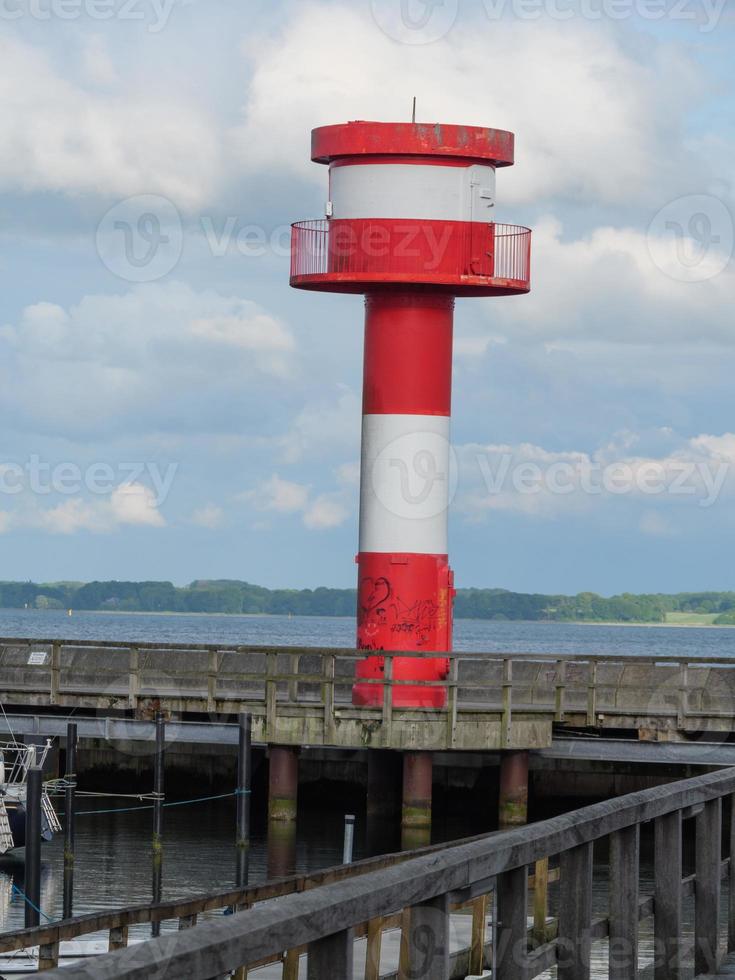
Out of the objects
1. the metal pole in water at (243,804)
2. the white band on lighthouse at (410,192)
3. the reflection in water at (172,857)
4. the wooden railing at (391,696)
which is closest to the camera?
the metal pole in water at (243,804)

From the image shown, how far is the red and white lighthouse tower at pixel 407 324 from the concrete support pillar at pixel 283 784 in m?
1.12

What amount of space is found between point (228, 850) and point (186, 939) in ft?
60.4

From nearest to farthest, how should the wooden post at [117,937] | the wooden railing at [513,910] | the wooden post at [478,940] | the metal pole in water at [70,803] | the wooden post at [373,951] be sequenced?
→ 1. the wooden railing at [513,910]
2. the wooden post at [373,951]
3. the wooden post at [478,940]
4. the wooden post at [117,937]
5. the metal pole in water at [70,803]

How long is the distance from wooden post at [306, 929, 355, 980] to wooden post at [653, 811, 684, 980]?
2.84 m

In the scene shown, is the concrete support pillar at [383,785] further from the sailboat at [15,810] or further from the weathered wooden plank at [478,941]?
the weathered wooden plank at [478,941]

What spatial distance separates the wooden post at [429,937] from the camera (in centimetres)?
430

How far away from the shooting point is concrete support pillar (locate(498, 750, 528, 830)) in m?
19.4

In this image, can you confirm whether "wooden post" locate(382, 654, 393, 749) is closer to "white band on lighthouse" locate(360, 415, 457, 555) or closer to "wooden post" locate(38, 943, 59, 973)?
"white band on lighthouse" locate(360, 415, 457, 555)

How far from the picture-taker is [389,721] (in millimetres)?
18484

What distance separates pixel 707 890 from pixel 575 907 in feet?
5.41

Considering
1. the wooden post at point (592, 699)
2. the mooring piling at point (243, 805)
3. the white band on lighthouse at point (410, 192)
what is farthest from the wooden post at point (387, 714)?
the white band on lighthouse at point (410, 192)

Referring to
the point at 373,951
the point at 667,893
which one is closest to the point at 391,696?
the point at 373,951

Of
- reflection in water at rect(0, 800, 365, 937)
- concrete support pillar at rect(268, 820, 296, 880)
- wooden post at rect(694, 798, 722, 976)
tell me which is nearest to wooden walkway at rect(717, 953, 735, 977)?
wooden post at rect(694, 798, 722, 976)

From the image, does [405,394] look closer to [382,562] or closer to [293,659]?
[382,562]
